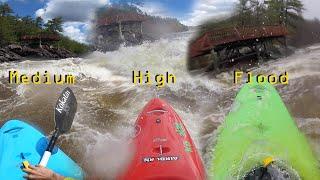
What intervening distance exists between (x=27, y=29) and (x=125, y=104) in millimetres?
17214

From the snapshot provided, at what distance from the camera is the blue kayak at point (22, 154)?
3.59 metres

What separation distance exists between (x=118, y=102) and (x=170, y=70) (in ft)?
12.8

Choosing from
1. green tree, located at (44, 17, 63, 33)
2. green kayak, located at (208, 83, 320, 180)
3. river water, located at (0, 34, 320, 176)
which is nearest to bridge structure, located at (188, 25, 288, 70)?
river water, located at (0, 34, 320, 176)

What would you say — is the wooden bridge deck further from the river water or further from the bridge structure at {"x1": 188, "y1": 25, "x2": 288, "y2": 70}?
the river water

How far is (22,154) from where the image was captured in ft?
12.6

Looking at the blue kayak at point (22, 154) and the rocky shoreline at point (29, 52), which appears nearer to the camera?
the blue kayak at point (22, 154)

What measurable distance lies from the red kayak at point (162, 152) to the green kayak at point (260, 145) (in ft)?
0.86

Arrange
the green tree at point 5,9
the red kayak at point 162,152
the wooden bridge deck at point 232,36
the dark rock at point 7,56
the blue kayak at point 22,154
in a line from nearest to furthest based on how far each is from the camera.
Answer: the red kayak at point 162,152
the blue kayak at point 22,154
the wooden bridge deck at point 232,36
the dark rock at point 7,56
the green tree at point 5,9

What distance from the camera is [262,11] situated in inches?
615

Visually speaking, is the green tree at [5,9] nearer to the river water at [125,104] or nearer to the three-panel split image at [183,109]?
the three-panel split image at [183,109]

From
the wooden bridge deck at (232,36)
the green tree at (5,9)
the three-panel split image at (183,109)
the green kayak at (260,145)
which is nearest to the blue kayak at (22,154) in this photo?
the three-panel split image at (183,109)

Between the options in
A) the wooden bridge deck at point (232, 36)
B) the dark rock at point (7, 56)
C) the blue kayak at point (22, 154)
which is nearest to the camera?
the blue kayak at point (22, 154)

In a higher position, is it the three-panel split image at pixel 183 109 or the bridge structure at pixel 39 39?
the bridge structure at pixel 39 39

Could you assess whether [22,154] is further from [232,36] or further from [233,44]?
[233,44]
